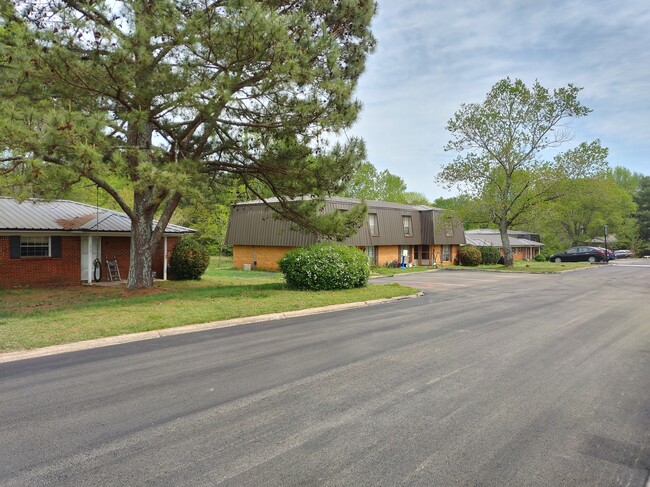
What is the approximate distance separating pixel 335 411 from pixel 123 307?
8.58 metres

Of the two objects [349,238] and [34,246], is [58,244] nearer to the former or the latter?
[34,246]

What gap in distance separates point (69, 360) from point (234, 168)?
9.89m

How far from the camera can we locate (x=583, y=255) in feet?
142

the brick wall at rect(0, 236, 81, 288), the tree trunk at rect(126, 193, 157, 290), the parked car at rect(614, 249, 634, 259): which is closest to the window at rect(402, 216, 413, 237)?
the tree trunk at rect(126, 193, 157, 290)

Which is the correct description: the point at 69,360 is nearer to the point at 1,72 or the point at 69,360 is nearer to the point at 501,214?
the point at 1,72

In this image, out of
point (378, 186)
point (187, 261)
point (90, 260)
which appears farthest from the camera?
point (378, 186)

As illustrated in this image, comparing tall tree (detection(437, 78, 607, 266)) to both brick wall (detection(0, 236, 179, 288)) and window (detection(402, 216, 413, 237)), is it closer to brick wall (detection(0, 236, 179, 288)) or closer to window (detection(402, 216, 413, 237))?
window (detection(402, 216, 413, 237))

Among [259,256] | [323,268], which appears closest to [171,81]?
[323,268]

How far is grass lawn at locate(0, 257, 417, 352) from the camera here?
8.21 metres

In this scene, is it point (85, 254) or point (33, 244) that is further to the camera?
point (85, 254)

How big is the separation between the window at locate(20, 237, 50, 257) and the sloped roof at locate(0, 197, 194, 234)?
2.26ft

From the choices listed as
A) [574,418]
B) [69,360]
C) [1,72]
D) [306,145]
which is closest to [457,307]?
[306,145]

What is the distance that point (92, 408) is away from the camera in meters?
4.58

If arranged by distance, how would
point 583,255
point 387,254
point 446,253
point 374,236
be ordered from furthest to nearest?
1. point 583,255
2. point 446,253
3. point 387,254
4. point 374,236
